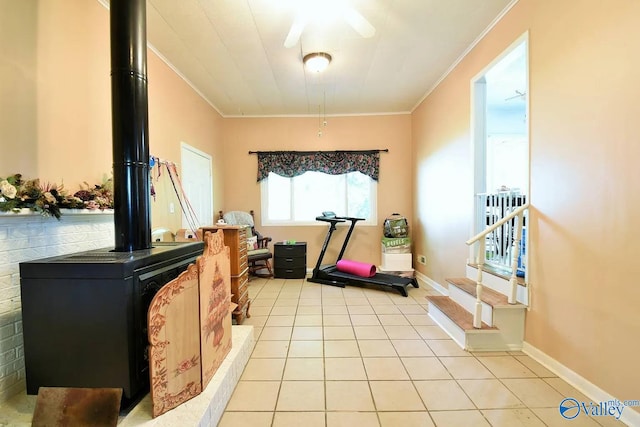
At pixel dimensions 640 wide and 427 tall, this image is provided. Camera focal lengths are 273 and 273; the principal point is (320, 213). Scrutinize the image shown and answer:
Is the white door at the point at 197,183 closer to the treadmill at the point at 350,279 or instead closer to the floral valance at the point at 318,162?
the floral valance at the point at 318,162

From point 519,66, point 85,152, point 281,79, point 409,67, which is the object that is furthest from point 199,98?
point 519,66

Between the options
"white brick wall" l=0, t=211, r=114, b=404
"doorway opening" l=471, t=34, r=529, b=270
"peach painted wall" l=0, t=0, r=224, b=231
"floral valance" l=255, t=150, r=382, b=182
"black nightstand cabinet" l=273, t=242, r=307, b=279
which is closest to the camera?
"white brick wall" l=0, t=211, r=114, b=404

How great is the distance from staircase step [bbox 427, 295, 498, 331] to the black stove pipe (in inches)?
96.6

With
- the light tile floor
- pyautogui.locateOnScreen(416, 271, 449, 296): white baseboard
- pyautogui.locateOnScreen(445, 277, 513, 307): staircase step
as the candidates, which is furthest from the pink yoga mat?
pyautogui.locateOnScreen(445, 277, 513, 307): staircase step

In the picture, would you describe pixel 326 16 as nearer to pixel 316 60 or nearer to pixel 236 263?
pixel 316 60

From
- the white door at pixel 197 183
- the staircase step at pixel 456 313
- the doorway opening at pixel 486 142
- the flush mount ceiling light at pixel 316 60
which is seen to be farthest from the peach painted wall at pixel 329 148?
the staircase step at pixel 456 313

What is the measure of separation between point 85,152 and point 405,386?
107 inches

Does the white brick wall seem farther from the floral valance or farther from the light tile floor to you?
the floral valance

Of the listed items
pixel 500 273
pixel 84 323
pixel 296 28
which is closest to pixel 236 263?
pixel 84 323

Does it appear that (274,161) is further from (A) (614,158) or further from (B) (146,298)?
(A) (614,158)

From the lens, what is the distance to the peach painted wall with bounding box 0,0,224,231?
4.81ft

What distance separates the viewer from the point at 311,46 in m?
2.77

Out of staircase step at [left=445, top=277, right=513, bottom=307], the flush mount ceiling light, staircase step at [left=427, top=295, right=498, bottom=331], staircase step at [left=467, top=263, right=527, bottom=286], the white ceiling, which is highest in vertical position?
the white ceiling

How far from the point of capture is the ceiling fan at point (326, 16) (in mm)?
1886
